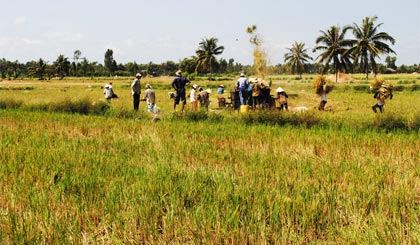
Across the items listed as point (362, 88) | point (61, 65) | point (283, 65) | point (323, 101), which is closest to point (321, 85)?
point (323, 101)

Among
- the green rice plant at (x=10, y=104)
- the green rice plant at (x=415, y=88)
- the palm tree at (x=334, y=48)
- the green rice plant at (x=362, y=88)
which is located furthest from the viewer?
the palm tree at (x=334, y=48)

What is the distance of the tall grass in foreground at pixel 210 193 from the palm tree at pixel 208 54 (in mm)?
50247

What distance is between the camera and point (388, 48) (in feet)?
125

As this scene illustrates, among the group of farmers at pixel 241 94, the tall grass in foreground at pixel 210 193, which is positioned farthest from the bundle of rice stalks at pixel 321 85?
the tall grass in foreground at pixel 210 193

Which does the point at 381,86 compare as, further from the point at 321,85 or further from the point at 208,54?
the point at 208,54

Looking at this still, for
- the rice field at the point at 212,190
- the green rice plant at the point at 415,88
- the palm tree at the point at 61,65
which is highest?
the palm tree at the point at 61,65

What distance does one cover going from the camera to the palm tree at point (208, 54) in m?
55.3

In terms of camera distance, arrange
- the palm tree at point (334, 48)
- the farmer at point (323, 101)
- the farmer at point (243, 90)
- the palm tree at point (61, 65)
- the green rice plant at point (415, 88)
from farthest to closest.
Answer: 1. the palm tree at point (61, 65)
2. the palm tree at point (334, 48)
3. the green rice plant at point (415, 88)
4. the farmer at point (323, 101)
5. the farmer at point (243, 90)

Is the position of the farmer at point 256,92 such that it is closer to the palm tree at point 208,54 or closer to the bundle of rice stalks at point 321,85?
the bundle of rice stalks at point 321,85

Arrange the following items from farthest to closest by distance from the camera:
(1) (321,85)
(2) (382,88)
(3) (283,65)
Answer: (3) (283,65)
(1) (321,85)
(2) (382,88)

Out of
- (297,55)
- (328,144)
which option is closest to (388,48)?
(297,55)

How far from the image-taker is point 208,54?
184 ft

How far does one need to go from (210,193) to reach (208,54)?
53909 mm

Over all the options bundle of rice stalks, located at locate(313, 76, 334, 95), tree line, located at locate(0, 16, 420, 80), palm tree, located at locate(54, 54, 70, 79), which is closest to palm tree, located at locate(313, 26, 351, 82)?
tree line, located at locate(0, 16, 420, 80)
